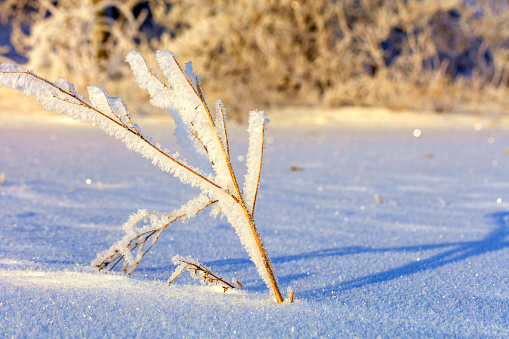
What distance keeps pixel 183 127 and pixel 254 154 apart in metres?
0.12

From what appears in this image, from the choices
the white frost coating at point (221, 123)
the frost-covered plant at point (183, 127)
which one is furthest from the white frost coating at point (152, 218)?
the white frost coating at point (221, 123)

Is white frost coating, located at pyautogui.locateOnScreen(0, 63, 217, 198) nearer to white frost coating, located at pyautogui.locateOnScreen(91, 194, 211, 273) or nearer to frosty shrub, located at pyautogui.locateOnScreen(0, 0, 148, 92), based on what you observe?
white frost coating, located at pyautogui.locateOnScreen(91, 194, 211, 273)

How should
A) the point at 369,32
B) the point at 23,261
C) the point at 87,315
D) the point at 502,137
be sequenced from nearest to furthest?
the point at 87,315
the point at 23,261
the point at 502,137
the point at 369,32

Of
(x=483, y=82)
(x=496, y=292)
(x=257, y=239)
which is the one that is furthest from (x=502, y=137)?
(x=257, y=239)

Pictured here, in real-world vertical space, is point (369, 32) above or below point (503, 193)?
below

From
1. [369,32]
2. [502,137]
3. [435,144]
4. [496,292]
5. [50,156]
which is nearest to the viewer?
[496,292]

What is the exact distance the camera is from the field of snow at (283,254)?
0.79m

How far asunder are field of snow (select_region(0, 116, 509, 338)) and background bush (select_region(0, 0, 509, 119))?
11.0 feet

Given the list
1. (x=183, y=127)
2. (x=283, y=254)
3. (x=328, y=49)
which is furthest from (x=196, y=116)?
(x=328, y=49)

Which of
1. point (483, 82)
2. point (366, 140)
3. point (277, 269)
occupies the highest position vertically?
point (277, 269)

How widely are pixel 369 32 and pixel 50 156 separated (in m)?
4.59

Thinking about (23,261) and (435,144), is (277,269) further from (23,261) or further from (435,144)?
(435,144)

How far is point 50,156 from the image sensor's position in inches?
117

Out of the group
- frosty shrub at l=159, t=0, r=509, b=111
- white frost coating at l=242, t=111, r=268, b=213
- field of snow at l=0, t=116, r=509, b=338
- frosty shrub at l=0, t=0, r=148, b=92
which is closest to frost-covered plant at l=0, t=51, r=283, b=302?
white frost coating at l=242, t=111, r=268, b=213
